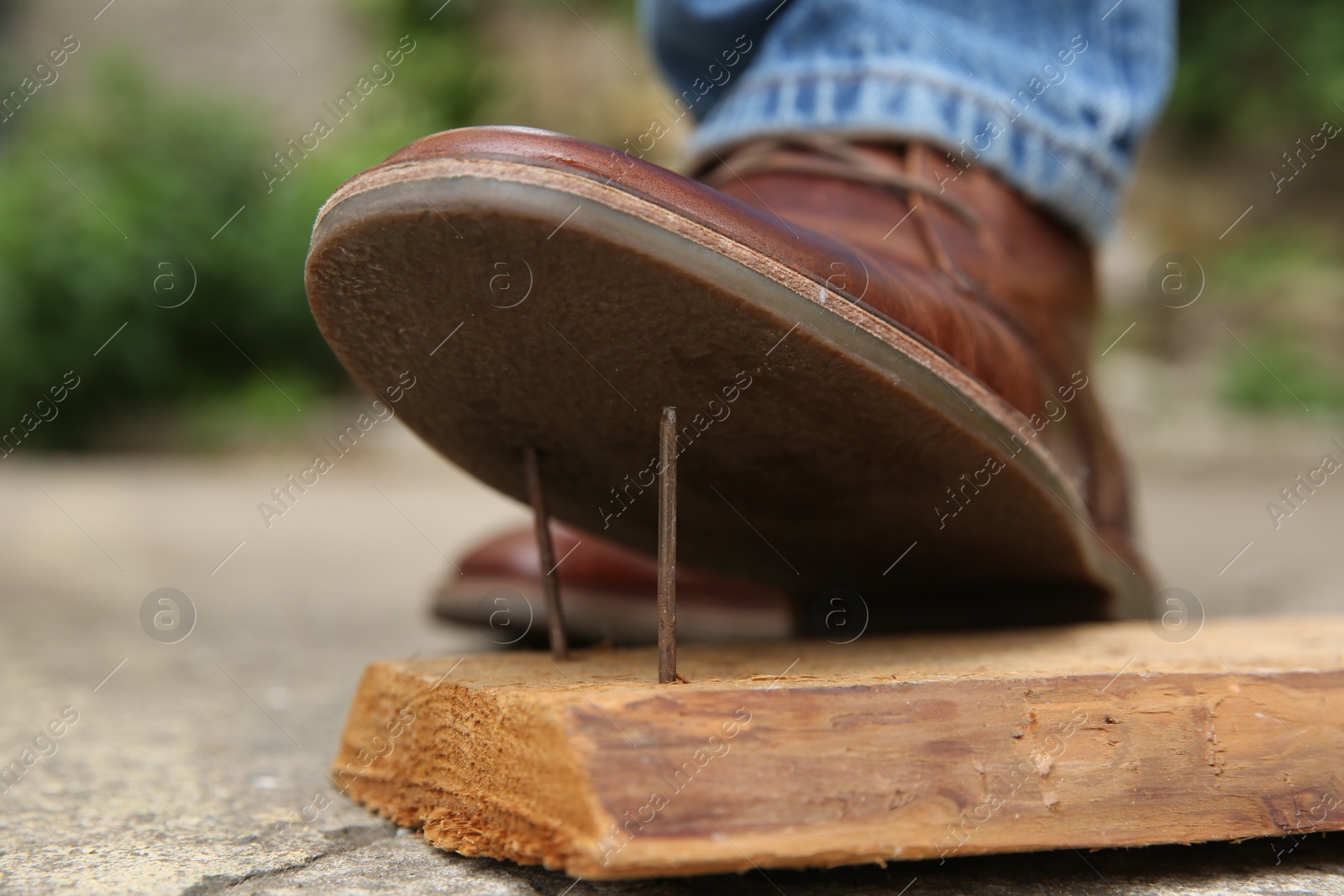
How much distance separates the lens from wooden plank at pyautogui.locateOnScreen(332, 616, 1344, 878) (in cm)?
48

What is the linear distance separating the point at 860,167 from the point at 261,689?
0.69 meters

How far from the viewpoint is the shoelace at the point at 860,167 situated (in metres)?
0.81

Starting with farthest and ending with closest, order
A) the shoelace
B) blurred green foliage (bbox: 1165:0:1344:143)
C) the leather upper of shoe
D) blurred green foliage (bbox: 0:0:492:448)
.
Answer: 1. blurred green foliage (bbox: 1165:0:1344:143)
2. blurred green foliage (bbox: 0:0:492:448)
3. the shoelace
4. the leather upper of shoe

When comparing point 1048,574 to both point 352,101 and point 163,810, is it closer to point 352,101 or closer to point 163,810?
point 163,810

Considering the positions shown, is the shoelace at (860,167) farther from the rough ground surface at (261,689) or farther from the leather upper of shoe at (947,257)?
the rough ground surface at (261,689)

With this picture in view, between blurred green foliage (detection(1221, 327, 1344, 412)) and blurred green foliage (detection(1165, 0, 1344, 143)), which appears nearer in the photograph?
blurred green foliage (detection(1221, 327, 1344, 412))

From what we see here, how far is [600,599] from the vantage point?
1.10m

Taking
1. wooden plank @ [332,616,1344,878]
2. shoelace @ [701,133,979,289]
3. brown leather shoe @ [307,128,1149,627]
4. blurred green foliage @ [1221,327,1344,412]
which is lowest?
blurred green foliage @ [1221,327,1344,412]

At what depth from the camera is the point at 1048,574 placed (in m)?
0.84

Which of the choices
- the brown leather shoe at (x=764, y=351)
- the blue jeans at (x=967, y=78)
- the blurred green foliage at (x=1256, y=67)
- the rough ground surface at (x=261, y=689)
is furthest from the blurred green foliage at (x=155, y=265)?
the brown leather shoe at (x=764, y=351)

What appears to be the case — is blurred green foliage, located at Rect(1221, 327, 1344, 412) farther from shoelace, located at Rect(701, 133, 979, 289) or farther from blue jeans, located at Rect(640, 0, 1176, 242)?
shoelace, located at Rect(701, 133, 979, 289)

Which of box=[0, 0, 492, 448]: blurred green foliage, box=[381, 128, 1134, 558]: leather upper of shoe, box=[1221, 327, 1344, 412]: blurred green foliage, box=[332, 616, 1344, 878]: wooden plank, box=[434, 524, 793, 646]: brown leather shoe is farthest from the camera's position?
box=[0, 0, 492, 448]: blurred green foliage

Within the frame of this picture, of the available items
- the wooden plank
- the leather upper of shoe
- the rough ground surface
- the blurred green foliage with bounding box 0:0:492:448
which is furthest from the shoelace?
the blurred green foliage with bounding box 0:0:492:448

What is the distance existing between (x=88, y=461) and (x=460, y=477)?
1552 mm
